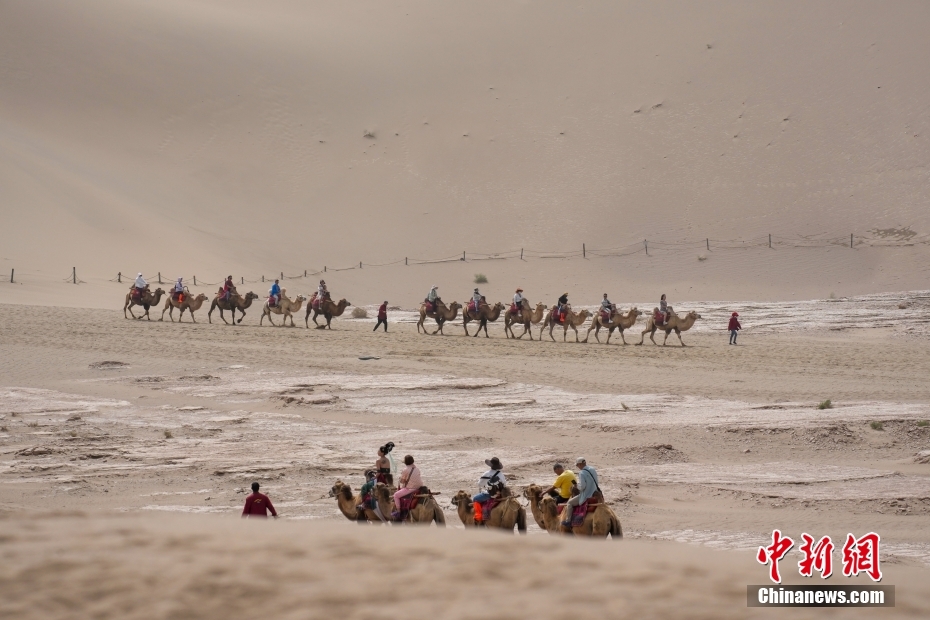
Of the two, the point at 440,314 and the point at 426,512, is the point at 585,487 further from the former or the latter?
the point at 440,314

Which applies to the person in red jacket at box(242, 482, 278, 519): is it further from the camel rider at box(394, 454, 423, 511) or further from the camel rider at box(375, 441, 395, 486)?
the camel rider at box(375, 441, 395, 486)

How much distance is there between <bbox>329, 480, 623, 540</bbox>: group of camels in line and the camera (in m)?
10.2

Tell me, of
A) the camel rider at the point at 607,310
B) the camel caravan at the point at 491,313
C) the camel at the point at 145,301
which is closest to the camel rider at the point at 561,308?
the camel caravan at the point at 491,313

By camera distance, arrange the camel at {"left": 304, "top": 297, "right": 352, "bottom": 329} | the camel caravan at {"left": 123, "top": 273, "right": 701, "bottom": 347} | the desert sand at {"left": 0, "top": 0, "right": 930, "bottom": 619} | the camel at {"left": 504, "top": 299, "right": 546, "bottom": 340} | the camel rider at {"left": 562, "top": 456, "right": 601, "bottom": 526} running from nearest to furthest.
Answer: the desert sand at {"left": 0, "top": 0, "right": 930, "bottom": 619}
the camel rider at {"left": 562, "top": 456, "right": 601, "bottom": 526}
the camel caravan at {"left": 123, "top": 273, "right": 701, "bottom": 347}
the camel at {"left": 504, "top": 299, "right": 546, "bottom": 340}
the camel at {"left": 304, "top": 297, "right": 352, "bottom": 329}

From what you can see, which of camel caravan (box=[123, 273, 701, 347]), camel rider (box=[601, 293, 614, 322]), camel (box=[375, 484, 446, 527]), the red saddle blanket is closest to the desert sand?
camel caravan (box=[123, 273, 701, 347])

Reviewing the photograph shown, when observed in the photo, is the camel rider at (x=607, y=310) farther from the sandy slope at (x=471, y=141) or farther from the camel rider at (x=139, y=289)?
the camel rider at (x=139, y=289)

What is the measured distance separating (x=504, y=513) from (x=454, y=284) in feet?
119

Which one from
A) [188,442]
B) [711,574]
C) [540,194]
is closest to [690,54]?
[540,194]

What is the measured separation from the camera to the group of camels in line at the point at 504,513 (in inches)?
403

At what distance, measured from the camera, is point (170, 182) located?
57781mm

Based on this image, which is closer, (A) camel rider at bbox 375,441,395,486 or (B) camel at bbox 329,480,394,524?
(B) camel at bbox 329,480,394,524

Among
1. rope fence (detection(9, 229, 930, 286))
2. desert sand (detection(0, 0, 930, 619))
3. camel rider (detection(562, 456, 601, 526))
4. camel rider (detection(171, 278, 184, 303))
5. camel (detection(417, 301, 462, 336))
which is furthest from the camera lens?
rope fence (detection(9, 229, 930, 286))

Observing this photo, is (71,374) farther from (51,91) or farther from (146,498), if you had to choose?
(51,91)

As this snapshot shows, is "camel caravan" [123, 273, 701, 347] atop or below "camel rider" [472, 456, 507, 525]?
atop
